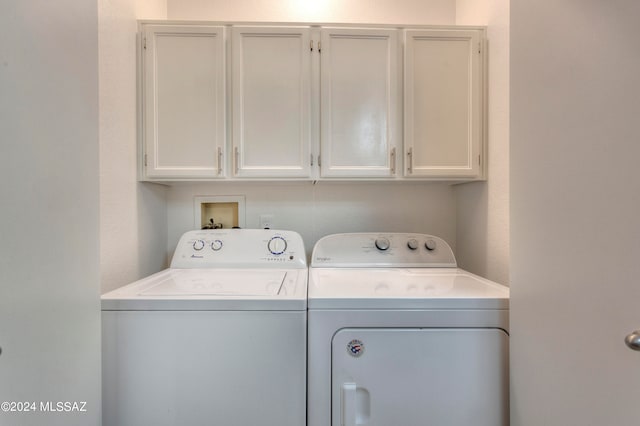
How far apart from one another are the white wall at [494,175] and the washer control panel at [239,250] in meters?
0.95

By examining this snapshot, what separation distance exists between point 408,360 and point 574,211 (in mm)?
645

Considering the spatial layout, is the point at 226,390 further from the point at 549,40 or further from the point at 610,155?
the point at 549,40

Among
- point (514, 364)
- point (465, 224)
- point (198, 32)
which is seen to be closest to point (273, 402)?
point (514, 364)

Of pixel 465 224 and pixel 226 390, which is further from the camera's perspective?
pixel 465 224

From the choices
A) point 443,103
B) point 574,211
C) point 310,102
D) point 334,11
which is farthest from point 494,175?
point 334,11

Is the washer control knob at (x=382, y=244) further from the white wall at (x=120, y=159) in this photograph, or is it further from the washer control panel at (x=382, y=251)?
the white wall at (x=120, y=159)

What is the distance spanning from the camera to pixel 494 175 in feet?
4.56

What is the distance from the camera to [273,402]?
3.01ft

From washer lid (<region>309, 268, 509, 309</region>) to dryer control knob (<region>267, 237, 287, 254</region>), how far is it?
23cm

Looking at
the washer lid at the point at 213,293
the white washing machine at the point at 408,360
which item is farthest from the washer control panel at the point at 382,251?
the white washing machine at the point at 408,360

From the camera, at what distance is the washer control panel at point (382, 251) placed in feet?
4.95

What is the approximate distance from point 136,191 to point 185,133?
378 mm

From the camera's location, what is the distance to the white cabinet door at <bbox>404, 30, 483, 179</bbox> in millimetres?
1417

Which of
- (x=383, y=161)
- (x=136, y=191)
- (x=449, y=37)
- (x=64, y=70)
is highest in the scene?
(x=449, y=37)
